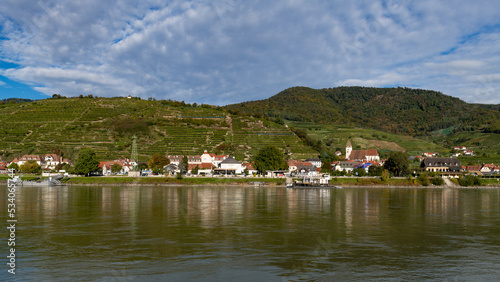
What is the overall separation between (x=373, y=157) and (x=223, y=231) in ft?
381

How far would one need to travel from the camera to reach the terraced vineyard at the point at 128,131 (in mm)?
108938

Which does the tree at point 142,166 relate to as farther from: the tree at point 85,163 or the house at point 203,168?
the tree at point 85,163

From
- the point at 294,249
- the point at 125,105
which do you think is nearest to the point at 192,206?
the point at 294,249

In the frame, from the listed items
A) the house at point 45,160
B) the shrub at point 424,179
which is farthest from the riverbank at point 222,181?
the house at point 45,160

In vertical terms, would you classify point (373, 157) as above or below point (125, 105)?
below

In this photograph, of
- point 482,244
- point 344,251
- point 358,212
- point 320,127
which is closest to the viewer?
point 344,251

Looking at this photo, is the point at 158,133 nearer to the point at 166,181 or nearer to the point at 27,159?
the point at 27,159

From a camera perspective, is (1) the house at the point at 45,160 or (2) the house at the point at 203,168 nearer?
(2) the house at the point at 203,168

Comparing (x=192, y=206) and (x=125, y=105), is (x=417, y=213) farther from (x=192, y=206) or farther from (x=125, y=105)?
(x=125, y=105)

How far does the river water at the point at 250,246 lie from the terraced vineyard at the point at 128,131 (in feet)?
256

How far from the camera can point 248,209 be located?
36688 mm

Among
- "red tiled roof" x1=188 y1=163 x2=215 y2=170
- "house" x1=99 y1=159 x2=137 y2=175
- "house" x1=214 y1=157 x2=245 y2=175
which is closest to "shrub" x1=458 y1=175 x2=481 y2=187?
"house" x1=214 y1=157 x2=245 y2=175

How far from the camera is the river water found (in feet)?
51.4

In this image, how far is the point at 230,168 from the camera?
94250 millimetres
